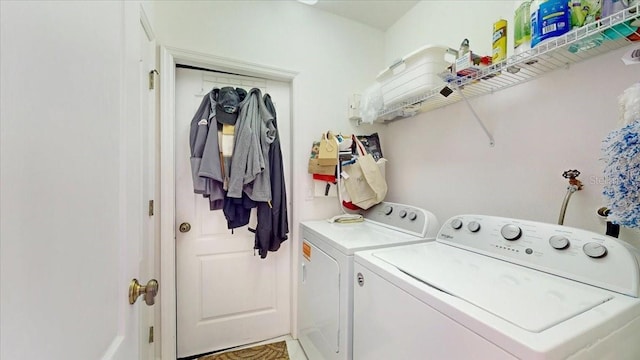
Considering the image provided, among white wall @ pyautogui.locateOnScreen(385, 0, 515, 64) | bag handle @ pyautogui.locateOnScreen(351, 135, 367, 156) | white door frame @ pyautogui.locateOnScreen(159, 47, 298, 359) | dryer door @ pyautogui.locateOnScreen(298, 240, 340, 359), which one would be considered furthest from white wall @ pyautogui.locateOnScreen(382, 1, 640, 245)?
white door frame @ pyautogui.locateOnScreen(159, 47, 298, 359)

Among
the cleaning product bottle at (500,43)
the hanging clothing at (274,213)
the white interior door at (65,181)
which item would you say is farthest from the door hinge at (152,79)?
the cleaning product bottle at (500,43)

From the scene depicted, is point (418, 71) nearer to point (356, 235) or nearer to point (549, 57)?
point (549, 57)

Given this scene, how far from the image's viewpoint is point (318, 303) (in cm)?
152

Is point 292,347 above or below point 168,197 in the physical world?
below

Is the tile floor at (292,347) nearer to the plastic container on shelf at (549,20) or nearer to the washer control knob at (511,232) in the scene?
the washer control knob at (511,232)

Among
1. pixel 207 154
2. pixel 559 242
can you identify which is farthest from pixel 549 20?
pixel 207 154

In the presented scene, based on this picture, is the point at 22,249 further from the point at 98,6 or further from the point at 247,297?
the point at 247,297

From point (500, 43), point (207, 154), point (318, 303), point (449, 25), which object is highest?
point (449, 25)

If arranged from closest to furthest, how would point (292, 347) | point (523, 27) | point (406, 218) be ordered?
point (523, 27), point (406, 218), point (292, 347)

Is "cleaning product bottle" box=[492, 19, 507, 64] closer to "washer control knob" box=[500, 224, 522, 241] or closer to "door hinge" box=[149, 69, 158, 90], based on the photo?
"washer control knob" box=[500, 224, 522, 241]

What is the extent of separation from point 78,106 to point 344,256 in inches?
42.2

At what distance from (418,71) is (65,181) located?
1555mm

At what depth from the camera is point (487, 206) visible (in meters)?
1.43

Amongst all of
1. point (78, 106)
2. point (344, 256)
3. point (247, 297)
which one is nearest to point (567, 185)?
point (344, 256)
